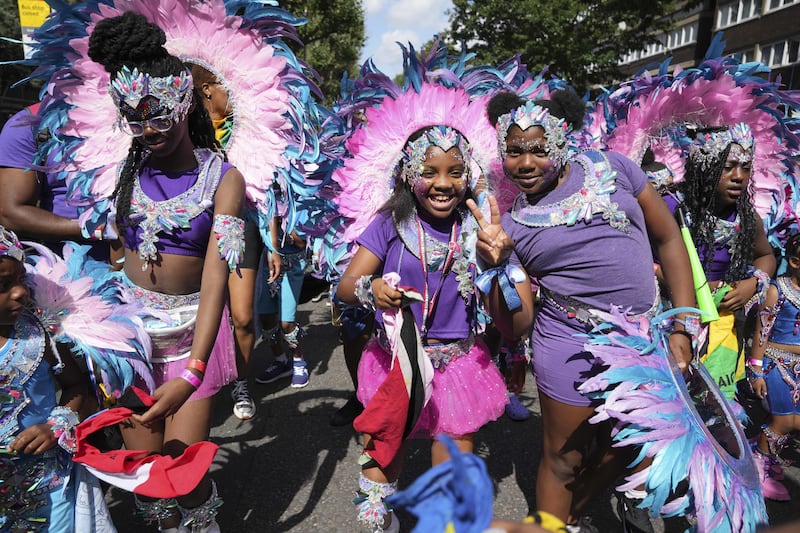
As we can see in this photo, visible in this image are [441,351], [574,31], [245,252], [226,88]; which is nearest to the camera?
[441,351]

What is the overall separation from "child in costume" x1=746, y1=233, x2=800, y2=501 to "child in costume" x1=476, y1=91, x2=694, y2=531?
1.17 meters

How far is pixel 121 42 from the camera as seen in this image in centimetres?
212

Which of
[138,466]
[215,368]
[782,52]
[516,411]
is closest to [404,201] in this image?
[215,368]

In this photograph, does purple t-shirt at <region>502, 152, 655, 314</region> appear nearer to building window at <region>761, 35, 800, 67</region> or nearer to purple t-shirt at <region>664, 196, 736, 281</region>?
purple t-shirt at <region>664, 196, 736, 281</region>

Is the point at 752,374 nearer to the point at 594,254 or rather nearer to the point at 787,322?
the point at 787,322

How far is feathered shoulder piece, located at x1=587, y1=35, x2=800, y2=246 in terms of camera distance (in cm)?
344

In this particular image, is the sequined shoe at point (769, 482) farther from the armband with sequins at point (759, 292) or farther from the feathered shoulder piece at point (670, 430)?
the feathered shoulder piece at point (670, 430)

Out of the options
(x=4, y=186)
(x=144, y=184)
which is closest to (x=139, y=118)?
(x=144, y=184)

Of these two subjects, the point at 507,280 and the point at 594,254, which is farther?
the point at 594,254

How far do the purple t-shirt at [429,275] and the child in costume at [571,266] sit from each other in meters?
0.27

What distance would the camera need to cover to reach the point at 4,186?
9.50ft

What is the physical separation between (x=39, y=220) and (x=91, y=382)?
1176mm

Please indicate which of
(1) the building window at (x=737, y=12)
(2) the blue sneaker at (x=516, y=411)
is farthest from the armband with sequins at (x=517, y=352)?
(1) the building window at (x=737, y=12)

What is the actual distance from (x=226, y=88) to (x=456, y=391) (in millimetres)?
1889
